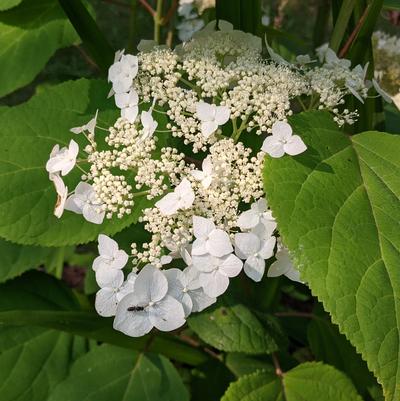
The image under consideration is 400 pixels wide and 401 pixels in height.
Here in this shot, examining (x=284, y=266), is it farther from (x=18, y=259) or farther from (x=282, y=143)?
(x=18, y=259)

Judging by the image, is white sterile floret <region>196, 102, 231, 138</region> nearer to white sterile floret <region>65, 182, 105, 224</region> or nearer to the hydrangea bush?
the hydrangea bush

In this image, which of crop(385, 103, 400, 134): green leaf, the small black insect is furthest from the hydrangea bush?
crop(385, 103, 400, 134): green leaf

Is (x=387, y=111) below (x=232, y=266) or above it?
below

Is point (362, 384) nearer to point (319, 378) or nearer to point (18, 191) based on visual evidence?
point (319, 378)

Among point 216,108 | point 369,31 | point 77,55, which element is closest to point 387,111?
point 369,31

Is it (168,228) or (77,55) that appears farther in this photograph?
(77,55)

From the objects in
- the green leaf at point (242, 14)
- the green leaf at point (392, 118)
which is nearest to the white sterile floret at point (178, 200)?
the green leaf at point (242, 14)
